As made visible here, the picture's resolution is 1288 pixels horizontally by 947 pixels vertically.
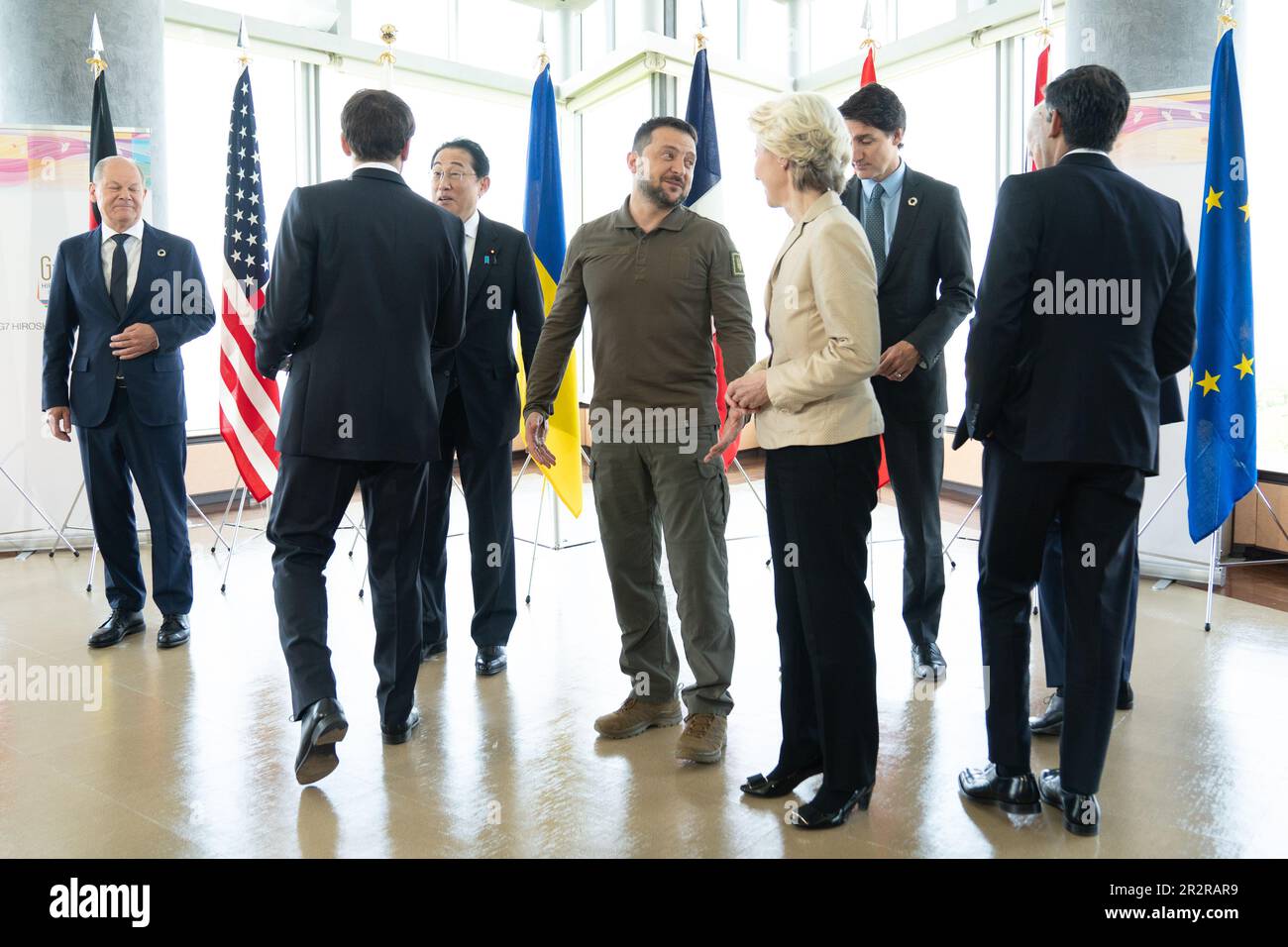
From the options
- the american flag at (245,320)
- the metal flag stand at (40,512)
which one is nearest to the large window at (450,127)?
the american flag at (245,320)

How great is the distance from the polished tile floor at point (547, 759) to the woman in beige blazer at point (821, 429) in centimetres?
25

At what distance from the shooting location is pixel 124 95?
18.0 feet

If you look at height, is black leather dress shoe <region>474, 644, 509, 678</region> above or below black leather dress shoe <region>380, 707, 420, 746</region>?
above

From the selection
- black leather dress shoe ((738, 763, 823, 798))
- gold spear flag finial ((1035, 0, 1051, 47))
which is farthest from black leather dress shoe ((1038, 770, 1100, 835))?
gold spear flag finial ((1035, 0, 1051, 47))

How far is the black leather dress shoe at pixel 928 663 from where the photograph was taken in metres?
3.33

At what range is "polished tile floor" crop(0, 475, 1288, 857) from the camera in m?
2.24

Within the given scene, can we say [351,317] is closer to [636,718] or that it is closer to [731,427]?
[731,427]

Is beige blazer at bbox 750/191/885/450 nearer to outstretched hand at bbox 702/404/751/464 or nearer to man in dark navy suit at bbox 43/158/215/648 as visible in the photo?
outstretched hand at bbox 702/404/751/464

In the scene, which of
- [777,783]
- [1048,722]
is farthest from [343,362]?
[1048,722]

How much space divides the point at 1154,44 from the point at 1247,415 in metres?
1.79

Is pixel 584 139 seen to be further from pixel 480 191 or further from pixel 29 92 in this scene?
pixel 480 191

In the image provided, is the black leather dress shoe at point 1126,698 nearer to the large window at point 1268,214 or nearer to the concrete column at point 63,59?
the large window at point 1268,214

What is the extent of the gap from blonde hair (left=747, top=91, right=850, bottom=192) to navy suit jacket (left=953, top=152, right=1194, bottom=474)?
1.15 feet
